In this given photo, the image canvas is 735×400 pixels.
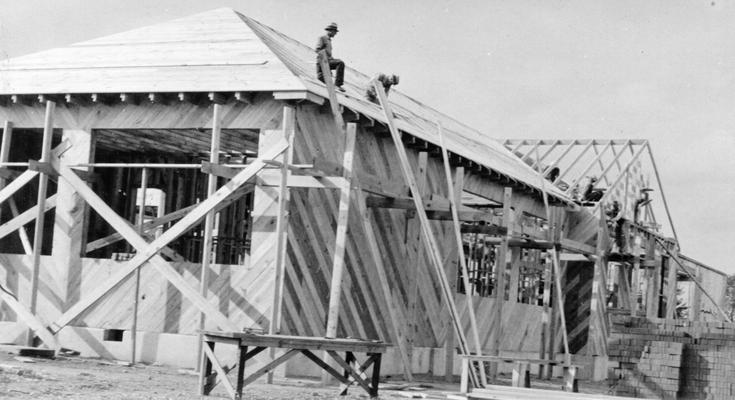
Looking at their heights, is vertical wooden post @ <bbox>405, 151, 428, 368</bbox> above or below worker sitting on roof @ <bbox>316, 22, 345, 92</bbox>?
below

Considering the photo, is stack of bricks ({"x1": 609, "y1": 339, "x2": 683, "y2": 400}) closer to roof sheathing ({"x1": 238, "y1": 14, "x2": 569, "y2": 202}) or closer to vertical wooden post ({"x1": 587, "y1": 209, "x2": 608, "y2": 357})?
roof sheathing ({"x1": 238, "y1": 14, "x2": 569, "y2": 202})

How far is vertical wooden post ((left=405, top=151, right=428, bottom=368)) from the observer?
20.4 m

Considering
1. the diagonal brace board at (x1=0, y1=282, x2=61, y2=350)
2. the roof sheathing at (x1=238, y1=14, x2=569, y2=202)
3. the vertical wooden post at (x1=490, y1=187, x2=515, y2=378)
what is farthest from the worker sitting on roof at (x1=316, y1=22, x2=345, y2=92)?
the diagonal brace board at (x1=0, y1=282, x2=61, y2=350)


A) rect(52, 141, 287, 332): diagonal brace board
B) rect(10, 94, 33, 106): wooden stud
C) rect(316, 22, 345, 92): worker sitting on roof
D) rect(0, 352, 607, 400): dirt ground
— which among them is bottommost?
rect(0, 352, 607, 400): dirt ground

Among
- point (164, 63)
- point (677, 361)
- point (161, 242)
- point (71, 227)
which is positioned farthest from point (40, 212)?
point (677, 361)

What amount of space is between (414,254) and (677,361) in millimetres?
5262

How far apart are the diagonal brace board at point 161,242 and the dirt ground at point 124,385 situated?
2.96 feet

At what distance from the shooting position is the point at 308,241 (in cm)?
1833

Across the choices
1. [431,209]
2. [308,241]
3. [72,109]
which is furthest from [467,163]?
[72,109]

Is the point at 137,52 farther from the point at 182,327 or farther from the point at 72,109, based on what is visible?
the point at 182,327

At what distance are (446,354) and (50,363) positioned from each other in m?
6.93

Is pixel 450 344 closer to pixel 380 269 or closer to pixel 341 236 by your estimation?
pixel 380 269

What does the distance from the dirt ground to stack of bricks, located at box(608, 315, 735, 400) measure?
107 inches

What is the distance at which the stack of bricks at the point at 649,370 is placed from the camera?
1761 centimetres
